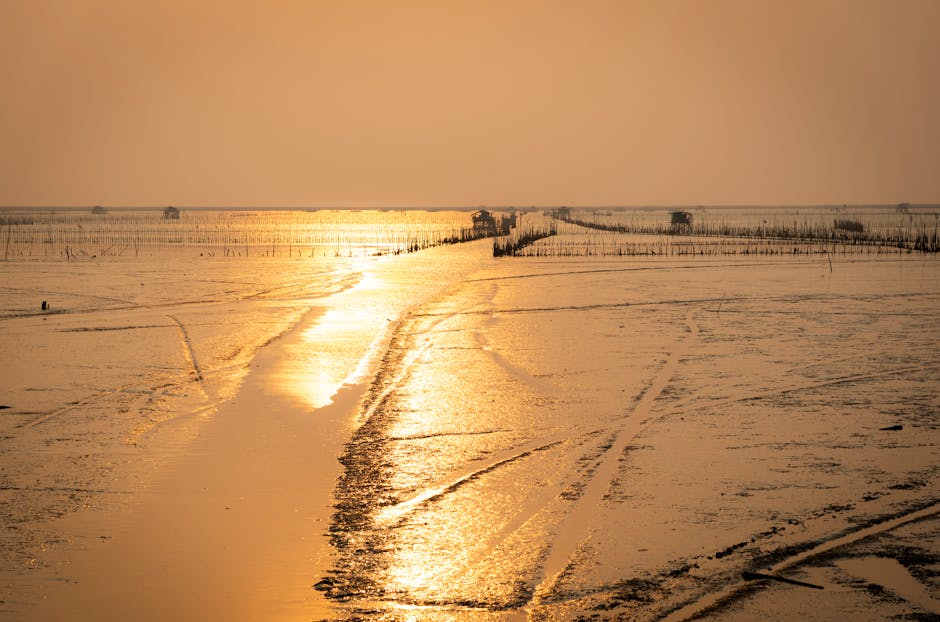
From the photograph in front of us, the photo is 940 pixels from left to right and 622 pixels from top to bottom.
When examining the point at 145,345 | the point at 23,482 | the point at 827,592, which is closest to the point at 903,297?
the point at 145,345

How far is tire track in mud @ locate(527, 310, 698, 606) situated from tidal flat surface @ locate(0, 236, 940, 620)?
0.10 feet

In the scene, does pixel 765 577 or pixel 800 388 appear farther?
pixel 800 388

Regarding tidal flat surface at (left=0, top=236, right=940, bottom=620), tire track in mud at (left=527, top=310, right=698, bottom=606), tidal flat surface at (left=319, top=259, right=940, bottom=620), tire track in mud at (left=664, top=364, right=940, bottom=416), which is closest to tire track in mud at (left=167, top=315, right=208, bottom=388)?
tidal flat surface at (left=0, top=236, right=940, bottom=620)

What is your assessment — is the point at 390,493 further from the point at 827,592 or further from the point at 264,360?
the point at 264,360

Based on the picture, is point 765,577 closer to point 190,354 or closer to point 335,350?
point 335,350

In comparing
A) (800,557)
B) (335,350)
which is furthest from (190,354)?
(800,557)

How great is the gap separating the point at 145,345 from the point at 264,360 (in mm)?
2883

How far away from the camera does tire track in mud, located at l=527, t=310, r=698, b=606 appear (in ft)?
20.6

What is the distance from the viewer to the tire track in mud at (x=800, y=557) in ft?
18.8

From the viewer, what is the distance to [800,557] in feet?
21.6

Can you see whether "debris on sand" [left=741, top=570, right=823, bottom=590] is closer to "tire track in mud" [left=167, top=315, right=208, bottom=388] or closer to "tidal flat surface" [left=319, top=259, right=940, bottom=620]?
"tidal flat surface" [left=319, top=259, right=940, bottom=620]

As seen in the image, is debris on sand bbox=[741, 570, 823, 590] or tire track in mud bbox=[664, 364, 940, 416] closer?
debris on sand bbox=[741, 570, 823, 590]

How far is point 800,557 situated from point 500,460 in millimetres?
3368

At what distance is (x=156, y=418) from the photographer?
11055 millimetres
